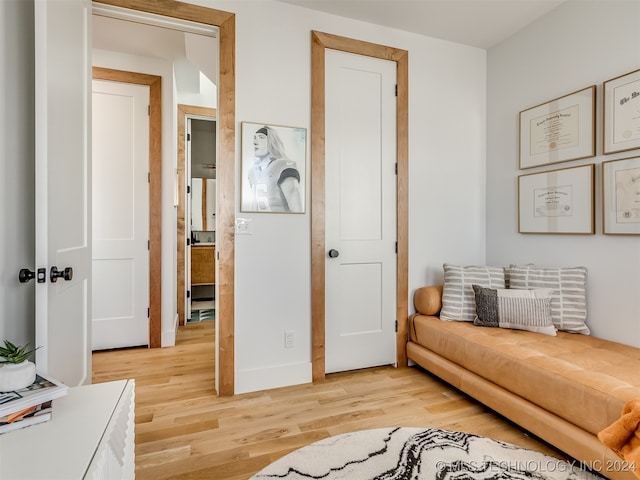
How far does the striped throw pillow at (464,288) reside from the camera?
250cm

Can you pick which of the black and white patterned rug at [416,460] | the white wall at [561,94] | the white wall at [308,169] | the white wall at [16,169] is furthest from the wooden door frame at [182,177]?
the white wall at [561,94]

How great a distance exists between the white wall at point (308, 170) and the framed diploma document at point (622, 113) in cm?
105

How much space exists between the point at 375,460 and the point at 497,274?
1589mm

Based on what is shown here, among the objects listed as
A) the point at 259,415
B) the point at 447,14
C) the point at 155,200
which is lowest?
the point at 259,415

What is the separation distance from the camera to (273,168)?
238 centimetres

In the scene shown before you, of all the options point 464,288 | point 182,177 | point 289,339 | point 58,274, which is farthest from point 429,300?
point 182,177

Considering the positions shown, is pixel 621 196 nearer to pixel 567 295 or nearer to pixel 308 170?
pixel 567 295

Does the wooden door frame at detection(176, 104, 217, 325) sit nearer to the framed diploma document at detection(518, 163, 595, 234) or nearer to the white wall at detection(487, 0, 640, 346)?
the white wall at detection(487, 0, 640, 346)

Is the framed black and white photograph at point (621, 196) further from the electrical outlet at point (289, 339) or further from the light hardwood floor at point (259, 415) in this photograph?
the electrical outlet at point (289, 339)

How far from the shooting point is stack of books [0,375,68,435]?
0.87 m

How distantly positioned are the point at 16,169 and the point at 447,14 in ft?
9.12

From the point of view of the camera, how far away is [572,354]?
1.84 m

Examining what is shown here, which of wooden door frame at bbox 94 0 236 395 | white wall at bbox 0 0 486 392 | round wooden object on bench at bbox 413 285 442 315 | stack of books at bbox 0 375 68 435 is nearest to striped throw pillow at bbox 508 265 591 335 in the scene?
round wooden object on bench at bbox 413 285 442 315

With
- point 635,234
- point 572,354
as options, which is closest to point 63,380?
point 572,354
